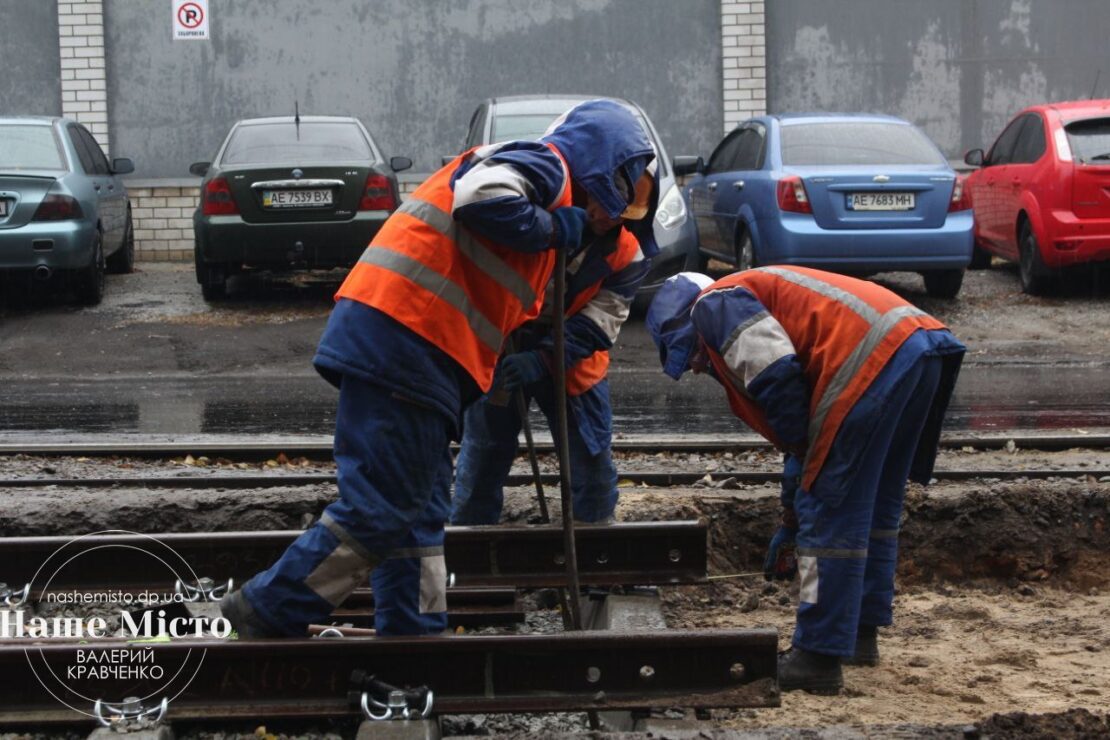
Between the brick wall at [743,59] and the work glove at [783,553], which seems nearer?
the work glove at [783,553]

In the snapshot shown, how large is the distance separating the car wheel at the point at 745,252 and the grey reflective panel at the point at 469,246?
9.27 m

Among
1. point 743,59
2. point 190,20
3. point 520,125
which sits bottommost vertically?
point 520,125

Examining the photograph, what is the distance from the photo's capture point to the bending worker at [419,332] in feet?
13.4

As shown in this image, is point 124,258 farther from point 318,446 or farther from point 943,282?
point 318,446

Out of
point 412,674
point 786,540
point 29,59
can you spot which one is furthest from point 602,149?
point 29,59

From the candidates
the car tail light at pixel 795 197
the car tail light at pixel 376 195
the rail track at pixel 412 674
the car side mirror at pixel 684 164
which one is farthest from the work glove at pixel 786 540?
the car side mirror at pixel 684 164

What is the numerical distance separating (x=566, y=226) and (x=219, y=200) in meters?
9.82

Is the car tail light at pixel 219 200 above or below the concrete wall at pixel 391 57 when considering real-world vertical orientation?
below

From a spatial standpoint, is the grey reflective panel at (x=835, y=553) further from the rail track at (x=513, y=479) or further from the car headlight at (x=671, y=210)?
the car headlight at (x=671, y=210)

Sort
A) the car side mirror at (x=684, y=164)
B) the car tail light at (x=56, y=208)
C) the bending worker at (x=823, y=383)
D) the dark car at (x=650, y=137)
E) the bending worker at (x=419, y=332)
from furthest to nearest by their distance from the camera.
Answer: the car side mirror at (x=684, y=164)
the car tail light at (x=56, y=208)
the dark car at (x=650, y=137)
the bending worker at (x=823, y=383)
the bending worker at (x=419, y=332)

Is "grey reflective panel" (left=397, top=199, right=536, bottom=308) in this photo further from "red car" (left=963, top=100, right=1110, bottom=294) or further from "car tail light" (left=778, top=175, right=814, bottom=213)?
"red car" (left=963, top=100, right=1110, bottom=294)

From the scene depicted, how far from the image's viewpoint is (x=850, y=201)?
13000 mm

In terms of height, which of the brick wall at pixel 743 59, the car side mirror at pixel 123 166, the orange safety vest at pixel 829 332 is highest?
the brick wall at pixel 743 59

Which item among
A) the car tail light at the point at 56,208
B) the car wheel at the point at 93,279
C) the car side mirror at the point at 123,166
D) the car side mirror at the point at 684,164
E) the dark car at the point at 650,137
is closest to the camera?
the dark car at the point at 650,137
